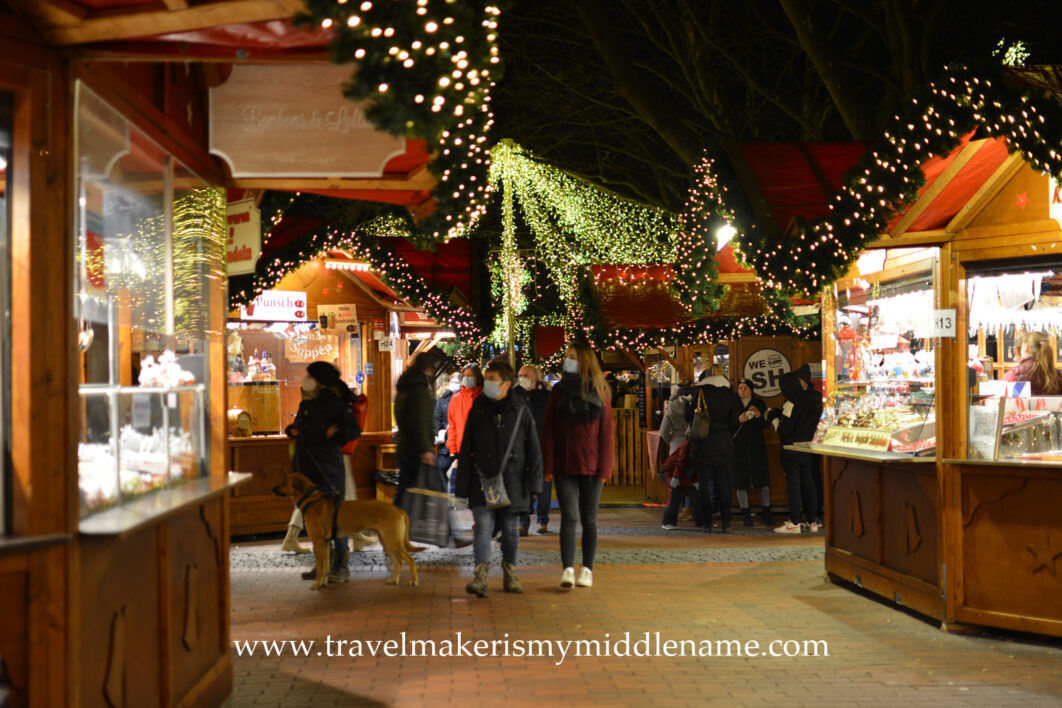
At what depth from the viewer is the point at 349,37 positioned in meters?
3.40

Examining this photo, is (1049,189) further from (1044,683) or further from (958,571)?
(1044,683)

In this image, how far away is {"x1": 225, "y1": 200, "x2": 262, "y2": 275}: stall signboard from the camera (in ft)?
21.4

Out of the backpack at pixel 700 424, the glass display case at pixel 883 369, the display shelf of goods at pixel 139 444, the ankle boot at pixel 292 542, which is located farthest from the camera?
the backpack at pixel 700 424

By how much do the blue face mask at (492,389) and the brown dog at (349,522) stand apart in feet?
3.97

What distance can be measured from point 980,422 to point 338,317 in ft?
26.6

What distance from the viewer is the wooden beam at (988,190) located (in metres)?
6.45

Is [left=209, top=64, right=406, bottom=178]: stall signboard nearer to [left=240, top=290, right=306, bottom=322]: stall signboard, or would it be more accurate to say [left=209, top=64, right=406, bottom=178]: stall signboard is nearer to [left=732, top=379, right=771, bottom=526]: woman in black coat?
[left=240, top=290, right=306, bottom=322]: stall signboard

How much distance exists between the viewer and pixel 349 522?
802 centimetres

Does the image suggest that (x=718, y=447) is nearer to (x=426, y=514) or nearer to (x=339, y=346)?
(x=426, y=514)

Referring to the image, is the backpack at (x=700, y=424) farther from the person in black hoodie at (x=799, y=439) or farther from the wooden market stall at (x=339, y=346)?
the wooden market stall at (x=339, y=346)

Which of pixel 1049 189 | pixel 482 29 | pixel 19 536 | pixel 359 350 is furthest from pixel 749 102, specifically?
pixel 19 536

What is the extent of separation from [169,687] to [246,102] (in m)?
2.55

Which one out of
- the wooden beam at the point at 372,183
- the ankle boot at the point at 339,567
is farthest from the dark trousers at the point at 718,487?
the wooden beam at the point at 372,183

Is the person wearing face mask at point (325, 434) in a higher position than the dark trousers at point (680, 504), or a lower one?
higher
